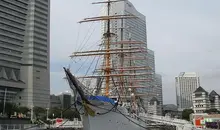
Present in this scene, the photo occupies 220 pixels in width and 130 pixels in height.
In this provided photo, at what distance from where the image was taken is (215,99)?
14500 cm

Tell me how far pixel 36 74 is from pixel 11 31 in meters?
19.7

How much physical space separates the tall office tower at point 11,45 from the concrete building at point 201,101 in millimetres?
70167

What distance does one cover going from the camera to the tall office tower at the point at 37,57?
12812cm

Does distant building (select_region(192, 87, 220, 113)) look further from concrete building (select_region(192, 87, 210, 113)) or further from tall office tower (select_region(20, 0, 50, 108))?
tall office tower (select_region(20, 0, 50, 108))

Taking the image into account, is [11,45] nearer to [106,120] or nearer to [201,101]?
[201,101]

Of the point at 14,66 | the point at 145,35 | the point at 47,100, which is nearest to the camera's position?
the point at 145,35

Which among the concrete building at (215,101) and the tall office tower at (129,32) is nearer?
the tall office tower at (129,32)

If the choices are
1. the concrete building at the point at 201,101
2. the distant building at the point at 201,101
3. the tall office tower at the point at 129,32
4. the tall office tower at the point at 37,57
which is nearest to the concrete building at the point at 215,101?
the distant building at the point at 201,101

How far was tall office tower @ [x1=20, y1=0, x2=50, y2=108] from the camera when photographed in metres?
128

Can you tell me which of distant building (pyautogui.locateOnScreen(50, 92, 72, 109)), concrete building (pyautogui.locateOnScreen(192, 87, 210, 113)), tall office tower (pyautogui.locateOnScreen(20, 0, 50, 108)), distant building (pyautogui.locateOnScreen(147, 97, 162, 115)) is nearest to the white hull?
tall office tower (pyautogui.locateOnScreen(20, 0, 50, 108))

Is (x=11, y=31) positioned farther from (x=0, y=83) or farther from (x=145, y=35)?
(x=145, y=35)

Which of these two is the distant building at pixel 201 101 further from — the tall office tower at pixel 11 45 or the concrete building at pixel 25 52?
the tall office tower at pixel 11 45

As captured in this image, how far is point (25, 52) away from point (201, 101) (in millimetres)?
74806

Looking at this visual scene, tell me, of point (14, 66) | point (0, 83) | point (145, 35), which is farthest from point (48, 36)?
point (145, 35)
